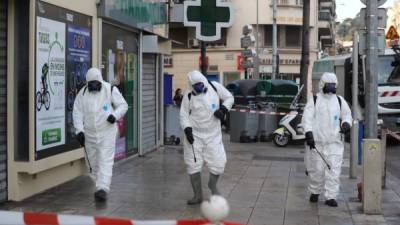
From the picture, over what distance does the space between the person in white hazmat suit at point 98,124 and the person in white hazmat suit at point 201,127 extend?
37.2 inches

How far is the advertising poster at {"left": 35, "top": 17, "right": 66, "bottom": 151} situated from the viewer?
9.13 m

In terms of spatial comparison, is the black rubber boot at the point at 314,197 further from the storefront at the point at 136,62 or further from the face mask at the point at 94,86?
the storefront at the point at 136,62

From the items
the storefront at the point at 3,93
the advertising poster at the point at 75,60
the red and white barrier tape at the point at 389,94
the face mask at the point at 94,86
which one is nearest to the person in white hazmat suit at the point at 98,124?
the face mask at the point at 94,86

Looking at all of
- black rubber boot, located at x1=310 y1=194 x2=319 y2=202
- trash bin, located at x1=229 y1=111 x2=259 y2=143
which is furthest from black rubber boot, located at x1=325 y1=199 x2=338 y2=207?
trash bin, located at x1=229 y1=111 x2=259 y2=143

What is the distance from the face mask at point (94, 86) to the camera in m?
9.12

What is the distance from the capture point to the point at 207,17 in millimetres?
10547

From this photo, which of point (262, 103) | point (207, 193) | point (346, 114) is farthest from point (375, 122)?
point (262, 103)

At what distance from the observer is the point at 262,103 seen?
2202cm

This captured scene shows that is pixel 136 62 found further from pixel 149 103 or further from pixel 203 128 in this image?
pixel 203 128

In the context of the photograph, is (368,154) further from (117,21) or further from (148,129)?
(148,129)

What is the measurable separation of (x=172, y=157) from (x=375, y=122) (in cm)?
635

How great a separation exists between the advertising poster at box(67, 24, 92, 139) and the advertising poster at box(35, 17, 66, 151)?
0.27 meters

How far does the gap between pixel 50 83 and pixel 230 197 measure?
9.53 ft

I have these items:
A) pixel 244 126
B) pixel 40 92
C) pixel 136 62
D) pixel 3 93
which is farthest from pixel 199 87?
pixel 244 126
